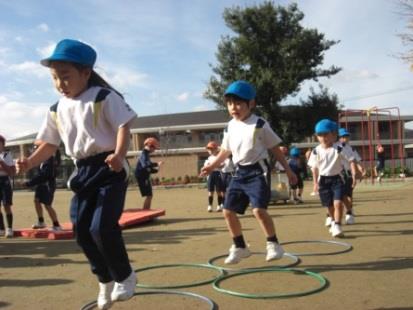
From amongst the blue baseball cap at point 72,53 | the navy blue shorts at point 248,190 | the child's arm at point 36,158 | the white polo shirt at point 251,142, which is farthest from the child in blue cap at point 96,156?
the white polo shirt at point 251,142

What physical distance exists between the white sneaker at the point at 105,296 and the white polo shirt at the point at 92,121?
1068 mm

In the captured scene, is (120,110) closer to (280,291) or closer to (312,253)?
(280,291)

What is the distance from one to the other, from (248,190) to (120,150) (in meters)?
2.65

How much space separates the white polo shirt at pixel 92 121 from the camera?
14.1 ft

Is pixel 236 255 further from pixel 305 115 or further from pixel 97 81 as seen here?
pixel 305 115

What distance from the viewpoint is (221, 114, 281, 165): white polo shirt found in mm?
6500

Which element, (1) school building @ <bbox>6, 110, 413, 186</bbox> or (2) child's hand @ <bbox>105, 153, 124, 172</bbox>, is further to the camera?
(1) school building @ <bbox>6, 110, 413, 186</bbox>

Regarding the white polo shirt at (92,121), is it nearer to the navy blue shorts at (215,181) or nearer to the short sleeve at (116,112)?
the short sleeve at (116,112)

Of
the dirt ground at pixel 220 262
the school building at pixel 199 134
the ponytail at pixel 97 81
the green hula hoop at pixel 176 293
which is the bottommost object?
the dirt ground at pixel 220 262

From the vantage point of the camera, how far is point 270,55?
35.8 metres

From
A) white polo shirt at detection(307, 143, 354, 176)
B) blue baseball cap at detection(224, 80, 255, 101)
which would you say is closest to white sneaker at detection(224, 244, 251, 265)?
blue baseball cap at detection(224, 80, 255, 101)

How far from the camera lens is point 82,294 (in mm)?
5332

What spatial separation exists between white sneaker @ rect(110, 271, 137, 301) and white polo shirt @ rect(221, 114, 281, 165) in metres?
2.71

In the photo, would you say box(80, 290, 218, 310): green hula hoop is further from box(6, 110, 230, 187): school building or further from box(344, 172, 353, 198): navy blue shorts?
box(6, 110, 230, 187): school building
